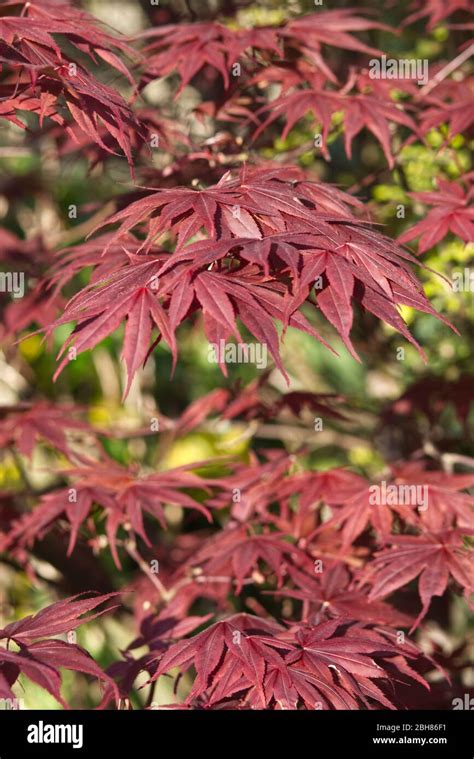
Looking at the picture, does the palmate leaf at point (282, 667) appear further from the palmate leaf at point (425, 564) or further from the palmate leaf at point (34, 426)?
the palmate leaf at point (34, 426)

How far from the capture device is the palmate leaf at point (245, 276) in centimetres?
107

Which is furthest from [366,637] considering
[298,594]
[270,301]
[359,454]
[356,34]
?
[356,34]

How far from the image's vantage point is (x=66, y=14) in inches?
58.2

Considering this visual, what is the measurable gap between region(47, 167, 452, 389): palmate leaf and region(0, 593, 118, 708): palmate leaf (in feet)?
1.22

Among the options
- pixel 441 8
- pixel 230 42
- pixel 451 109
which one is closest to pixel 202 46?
pixel 230 42

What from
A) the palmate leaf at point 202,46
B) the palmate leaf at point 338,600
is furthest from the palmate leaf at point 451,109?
the palmate leaf at point 338,600

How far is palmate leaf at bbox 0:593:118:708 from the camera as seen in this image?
1013 mm

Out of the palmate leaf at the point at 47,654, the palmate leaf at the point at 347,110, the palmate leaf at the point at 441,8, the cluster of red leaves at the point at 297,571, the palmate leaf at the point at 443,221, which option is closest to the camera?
the palmate leaf at the point at 47,654

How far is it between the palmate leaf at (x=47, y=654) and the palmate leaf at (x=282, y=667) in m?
0.13

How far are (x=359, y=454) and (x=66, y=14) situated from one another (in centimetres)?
190

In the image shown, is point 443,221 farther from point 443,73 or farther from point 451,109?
point 443,73

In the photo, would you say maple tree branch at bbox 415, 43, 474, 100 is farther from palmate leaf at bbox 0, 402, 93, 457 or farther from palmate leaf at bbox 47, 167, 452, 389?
palmate leaf at bbox 0, 402, 93, 457

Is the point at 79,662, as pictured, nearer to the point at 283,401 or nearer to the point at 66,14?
the point at 283,401

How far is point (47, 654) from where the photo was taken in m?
1.09
